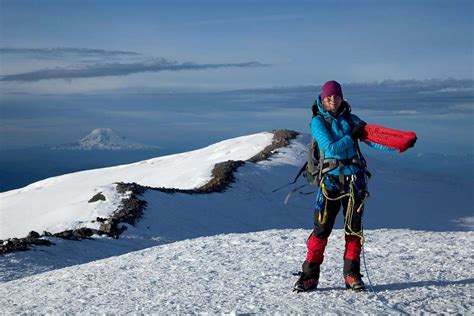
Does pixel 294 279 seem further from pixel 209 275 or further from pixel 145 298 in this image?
pixel 145 298

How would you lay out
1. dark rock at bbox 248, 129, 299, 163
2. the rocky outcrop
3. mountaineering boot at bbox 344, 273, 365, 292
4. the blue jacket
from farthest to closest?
1. dark rock at bbox 248, 129, 299, 163
2. the rocky outcrop
3. mountaineering boot at bbox 344, 273, 365, 292
4. the blue jacket

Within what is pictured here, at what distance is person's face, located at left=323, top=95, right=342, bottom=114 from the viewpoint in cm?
834

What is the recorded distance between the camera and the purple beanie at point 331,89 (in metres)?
8.31

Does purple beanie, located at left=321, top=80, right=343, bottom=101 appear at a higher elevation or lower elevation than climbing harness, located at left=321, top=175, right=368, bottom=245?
higher

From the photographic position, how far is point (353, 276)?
8.66 m

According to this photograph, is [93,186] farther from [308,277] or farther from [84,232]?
[308,277]

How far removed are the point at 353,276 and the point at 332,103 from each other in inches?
97.6

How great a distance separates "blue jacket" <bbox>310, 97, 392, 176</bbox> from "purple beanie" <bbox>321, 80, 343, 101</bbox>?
205mm

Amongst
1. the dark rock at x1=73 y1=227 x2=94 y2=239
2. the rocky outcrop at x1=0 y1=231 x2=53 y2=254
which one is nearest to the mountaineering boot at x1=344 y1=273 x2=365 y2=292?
the rocky outcrop at x1=0 y1=231 x2=53 y2=254

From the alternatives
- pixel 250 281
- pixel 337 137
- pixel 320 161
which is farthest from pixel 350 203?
pixel 250 281

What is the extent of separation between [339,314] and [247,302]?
1.32m

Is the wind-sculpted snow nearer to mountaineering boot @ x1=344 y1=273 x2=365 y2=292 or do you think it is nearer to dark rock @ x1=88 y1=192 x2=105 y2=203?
mountaineering boot @ x1=344 y1=273 x2=365 y2=292

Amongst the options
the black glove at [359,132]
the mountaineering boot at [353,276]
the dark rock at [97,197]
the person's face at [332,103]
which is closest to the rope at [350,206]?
the mountaineering boot at [353,276]

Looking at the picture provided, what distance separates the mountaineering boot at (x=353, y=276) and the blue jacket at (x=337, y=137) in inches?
53.0
